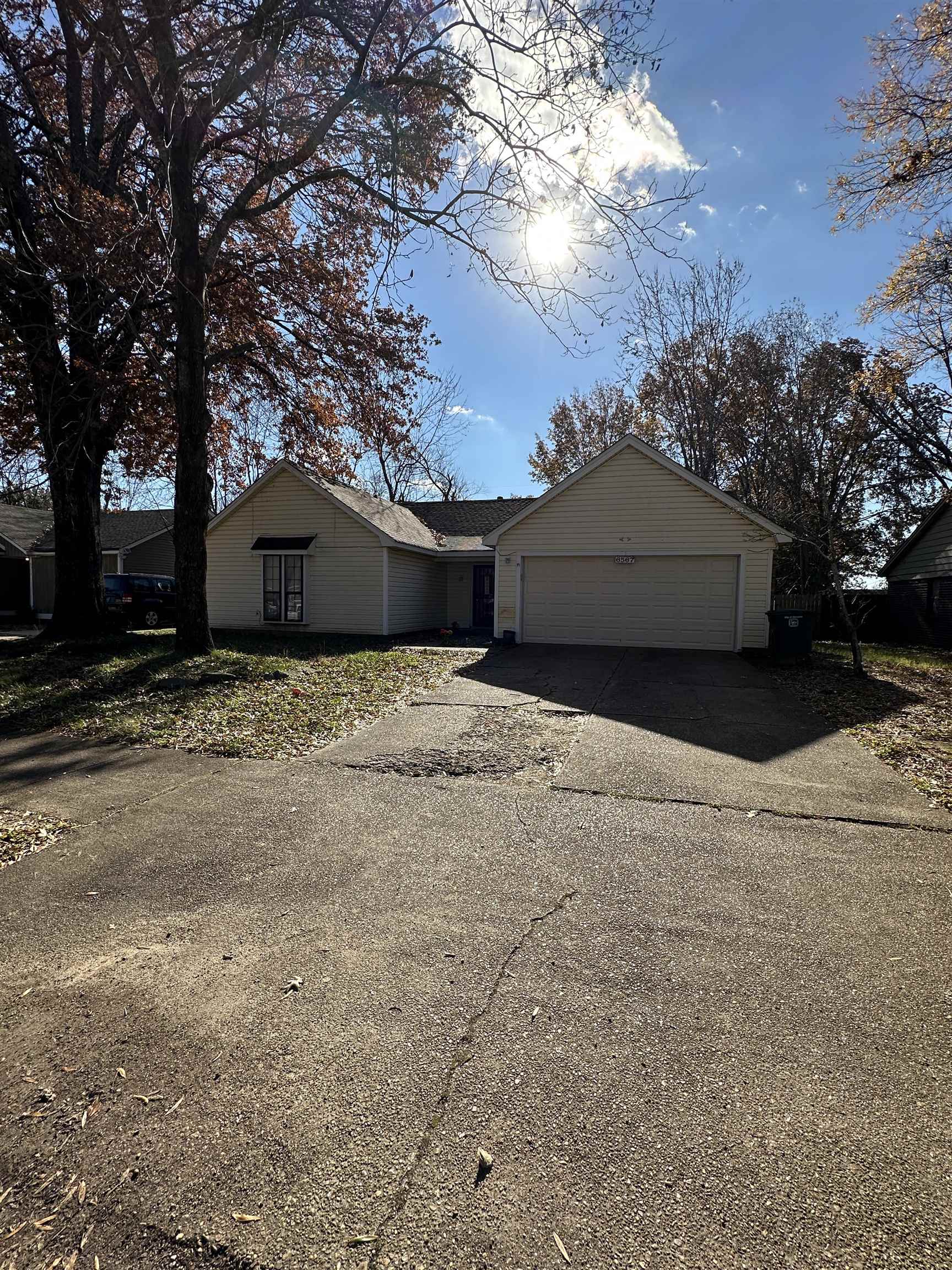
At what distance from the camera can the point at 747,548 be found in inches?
507

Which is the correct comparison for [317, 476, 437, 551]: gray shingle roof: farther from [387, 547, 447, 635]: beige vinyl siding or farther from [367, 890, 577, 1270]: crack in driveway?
[367, 890, 577, 1270]: crack in driveway

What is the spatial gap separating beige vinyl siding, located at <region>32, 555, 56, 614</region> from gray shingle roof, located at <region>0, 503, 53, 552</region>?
74 cm

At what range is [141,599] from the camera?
18531mm

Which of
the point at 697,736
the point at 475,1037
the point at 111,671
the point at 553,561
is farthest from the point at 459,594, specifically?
the point at 475,1037

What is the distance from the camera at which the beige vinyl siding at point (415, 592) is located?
55.4 feet

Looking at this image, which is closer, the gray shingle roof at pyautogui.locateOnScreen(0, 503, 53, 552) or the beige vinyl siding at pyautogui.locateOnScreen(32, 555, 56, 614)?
the beige vinyl siding at pyautogui.locateOnScreen(32, 555, 56, 614)

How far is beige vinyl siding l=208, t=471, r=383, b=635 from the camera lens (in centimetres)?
1677

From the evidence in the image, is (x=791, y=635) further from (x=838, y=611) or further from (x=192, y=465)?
(x=192, y=465)

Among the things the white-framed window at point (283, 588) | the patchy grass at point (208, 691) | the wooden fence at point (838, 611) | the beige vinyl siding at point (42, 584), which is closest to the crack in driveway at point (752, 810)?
the patchy grass at point (208, 691)

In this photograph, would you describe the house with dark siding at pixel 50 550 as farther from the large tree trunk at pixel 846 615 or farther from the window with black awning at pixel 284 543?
the large tree trunk at pixel 846 615

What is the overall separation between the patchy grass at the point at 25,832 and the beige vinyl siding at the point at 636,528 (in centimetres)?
1096

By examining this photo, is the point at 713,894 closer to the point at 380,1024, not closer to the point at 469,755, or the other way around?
the point at 380,1024

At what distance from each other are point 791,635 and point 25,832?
12439 mm

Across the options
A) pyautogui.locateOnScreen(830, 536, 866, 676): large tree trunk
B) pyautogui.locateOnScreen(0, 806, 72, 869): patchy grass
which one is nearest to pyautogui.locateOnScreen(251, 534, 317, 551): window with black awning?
pyautogui.locateOnScreen(830, 536, 866, 676): large tree trunk
